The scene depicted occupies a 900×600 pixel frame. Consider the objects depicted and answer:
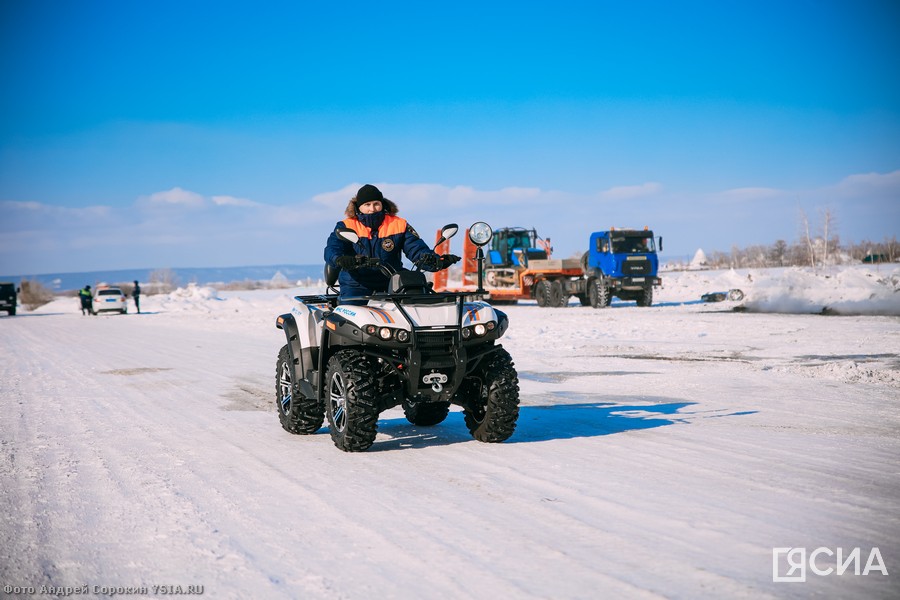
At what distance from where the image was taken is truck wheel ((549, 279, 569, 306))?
32031 mm

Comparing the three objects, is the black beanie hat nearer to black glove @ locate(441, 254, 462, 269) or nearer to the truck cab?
black glove @ locate(441, 254, 462, 269)

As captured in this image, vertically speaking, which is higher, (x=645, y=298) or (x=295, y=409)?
(x=645, y=298)

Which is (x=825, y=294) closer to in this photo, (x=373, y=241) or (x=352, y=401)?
(x=373, y=241)

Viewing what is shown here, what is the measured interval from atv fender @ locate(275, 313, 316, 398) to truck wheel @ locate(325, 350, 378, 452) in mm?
485

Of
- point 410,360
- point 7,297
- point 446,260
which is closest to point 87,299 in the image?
point 7,297

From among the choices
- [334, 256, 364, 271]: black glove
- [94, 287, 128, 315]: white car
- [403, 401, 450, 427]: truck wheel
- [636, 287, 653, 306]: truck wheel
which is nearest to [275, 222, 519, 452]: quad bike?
[334, 256, 364, 271]: black glove

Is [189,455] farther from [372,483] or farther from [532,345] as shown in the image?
[532,345]

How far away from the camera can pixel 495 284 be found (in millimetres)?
34812

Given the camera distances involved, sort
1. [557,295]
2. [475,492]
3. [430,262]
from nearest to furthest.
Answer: [475,492] < [430,262] < [557,295]

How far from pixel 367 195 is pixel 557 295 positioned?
25.7m

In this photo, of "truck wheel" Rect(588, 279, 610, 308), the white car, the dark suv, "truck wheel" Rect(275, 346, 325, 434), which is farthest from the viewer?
the dark suv

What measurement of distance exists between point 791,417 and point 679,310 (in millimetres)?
20725

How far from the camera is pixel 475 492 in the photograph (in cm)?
501

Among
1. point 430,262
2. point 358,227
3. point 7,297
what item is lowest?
point 7,297
